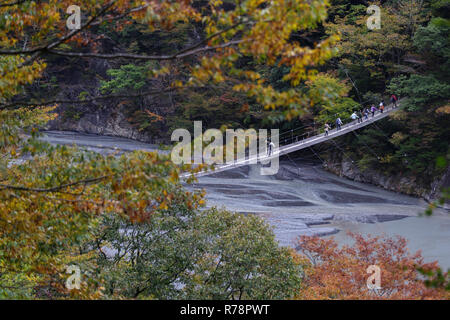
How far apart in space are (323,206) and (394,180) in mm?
4208

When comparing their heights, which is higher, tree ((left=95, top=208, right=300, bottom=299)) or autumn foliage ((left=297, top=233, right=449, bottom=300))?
tree ((left=95, top=208, right=300, bottom=299))

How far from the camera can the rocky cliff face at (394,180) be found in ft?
54.7

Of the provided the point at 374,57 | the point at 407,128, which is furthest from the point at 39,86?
the point at 407,128

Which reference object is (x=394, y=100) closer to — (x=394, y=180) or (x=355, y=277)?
(x=394, y=180)

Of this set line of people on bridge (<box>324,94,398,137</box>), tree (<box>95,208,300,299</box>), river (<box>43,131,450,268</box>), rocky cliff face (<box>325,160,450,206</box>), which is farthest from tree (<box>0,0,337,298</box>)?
line of people on bridge (<box>324,94,398,137</box>)

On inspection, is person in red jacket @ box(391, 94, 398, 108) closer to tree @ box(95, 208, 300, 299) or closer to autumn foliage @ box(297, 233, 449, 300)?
autumn foliage @ box(297, 233, 449, 300)

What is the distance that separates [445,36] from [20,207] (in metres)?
17.5

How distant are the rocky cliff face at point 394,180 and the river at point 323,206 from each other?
353 millimetres

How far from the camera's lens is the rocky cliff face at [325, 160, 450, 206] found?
16.7 m

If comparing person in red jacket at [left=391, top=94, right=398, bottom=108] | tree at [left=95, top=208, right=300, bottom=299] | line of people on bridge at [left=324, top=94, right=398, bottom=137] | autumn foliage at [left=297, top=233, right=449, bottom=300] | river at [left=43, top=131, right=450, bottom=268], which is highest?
person in red jacket at [left=391, top=94, right=398, bottom=108]

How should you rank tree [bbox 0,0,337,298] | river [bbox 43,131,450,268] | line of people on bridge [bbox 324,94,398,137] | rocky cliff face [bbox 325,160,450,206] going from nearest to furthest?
tree [bbox 0,0,337,298]
river [bbox 43,131,450,268]
rocky cliff face [bbox 325,160,450,206]
line of people on bridge [bbox 324,94,398,137]

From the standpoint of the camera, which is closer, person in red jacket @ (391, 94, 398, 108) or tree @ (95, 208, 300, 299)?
tree @ (95, 208, 300, 299)

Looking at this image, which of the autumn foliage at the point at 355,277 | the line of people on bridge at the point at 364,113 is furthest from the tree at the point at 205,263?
the line of people on bridge at the point at 364,113

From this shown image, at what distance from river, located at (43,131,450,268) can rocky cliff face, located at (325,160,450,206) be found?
1.16 feet
